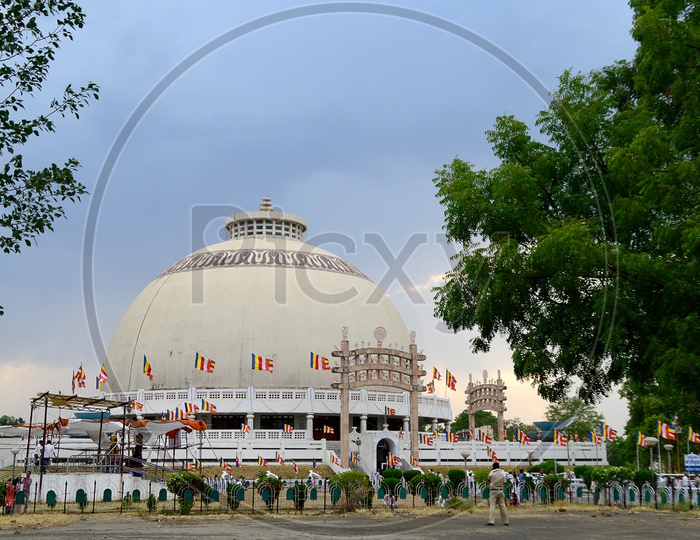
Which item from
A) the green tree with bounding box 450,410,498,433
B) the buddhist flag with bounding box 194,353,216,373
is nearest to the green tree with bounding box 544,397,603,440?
the green tree with bounding box 450,410,498,433

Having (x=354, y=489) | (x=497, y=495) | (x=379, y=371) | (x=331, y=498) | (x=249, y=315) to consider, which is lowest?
(x=331, y=498)

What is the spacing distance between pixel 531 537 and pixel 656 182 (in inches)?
309

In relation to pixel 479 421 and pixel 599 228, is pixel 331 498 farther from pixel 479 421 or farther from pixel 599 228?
pixel 479 421

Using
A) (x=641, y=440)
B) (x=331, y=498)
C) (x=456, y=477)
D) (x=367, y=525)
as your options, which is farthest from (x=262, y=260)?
(x=367, y=525)

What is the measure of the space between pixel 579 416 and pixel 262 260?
40.4m

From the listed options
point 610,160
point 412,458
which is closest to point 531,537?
point 610,160

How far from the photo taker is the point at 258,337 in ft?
191

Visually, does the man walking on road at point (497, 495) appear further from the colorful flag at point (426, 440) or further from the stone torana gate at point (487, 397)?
the stone torana gate at point (487, 397)

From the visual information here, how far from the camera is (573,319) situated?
18844mm

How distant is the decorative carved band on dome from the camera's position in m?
64.7

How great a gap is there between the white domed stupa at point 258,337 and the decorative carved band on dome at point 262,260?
112 millimetres

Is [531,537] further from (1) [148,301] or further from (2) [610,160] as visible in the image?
(1) [148,301]

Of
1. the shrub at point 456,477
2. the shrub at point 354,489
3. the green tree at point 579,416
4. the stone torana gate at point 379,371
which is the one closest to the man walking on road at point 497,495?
the shrub at point 354,489

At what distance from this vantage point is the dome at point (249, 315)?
57.5 m
